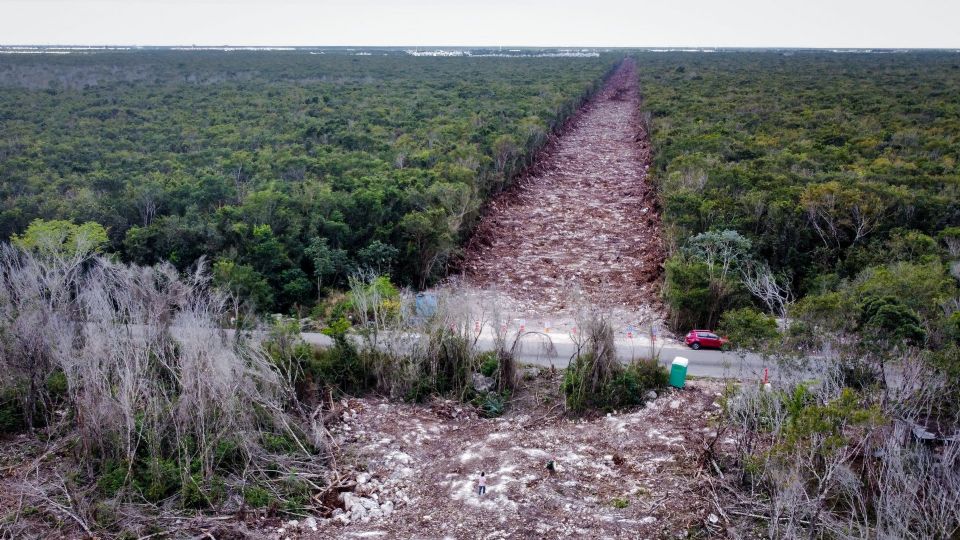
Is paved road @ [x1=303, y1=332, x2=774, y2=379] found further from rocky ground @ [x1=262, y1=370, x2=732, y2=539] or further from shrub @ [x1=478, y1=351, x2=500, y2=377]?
rocky ground @ [x1=262, y1=370, x2=732, y2=539]

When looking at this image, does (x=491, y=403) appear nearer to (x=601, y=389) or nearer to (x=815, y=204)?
(x=601, y=389)

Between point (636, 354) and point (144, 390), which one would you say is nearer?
point (144, 390)

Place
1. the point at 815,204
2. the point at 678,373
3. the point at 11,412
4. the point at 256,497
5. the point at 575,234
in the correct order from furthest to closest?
the point at 575,234 → the point at 815,204 → the point at 678,373 → the point at 11,412 → the point at 256,497

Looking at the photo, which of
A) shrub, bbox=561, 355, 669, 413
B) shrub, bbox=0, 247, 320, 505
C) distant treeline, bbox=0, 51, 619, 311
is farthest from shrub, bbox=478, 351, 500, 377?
distant treeline, bbox=0, 51, 619, 311

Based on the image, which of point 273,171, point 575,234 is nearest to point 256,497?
point 575,234

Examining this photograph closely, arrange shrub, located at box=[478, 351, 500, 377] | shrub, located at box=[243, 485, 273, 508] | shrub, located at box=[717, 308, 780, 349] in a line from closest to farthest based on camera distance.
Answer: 1. shrub, located at box=[243, 485, 273, 508]
2. shrub, located at box=[717, 308, 780, 349]
3. shrub, located at box=[478, 351, 500, 377]

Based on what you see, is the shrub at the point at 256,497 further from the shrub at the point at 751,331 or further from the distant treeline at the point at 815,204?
the distant treeline at the point at 815,204
